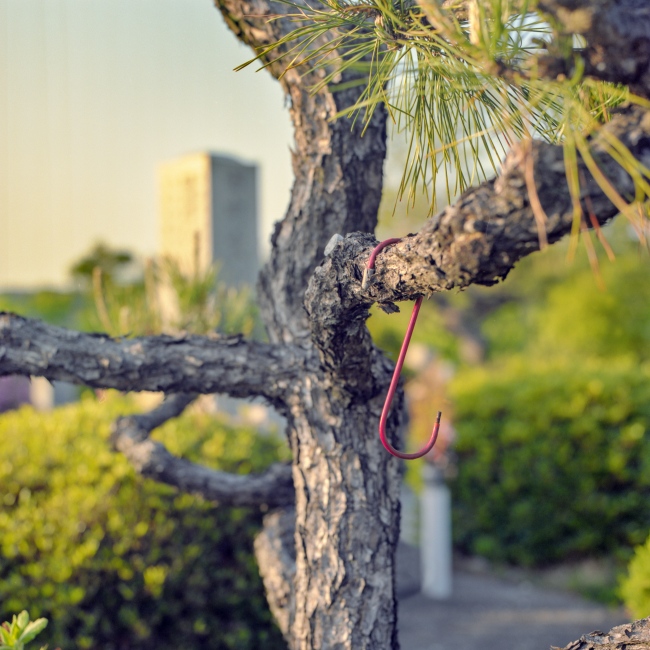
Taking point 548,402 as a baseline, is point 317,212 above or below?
above

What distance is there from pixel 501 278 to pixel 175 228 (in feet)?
18.1

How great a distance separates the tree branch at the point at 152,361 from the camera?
1738 mm

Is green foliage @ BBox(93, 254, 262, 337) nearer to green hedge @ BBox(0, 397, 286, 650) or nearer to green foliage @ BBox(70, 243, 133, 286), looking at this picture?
green hedge @ BBox(0, 397, 286, 650)

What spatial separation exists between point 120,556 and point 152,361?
1.35 m

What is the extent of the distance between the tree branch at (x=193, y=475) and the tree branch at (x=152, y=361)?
0.65m

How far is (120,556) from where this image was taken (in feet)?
9.16

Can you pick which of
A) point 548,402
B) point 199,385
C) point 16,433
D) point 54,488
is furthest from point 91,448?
point 548,402

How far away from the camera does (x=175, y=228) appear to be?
21.0 ft

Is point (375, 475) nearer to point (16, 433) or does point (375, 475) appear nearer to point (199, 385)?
point (199, 385)

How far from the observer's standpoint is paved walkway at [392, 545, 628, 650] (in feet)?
12.6

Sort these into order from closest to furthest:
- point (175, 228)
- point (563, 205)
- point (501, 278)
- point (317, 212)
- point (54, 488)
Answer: point (563, 205), point (501, 278), point (317, 212), point (54, 488), point (175, 228)

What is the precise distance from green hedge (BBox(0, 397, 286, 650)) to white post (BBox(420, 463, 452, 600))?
63.4 inches

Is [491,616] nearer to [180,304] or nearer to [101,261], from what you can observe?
[180,304]

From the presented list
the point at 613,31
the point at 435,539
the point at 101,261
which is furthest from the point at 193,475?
the point at 101,261
